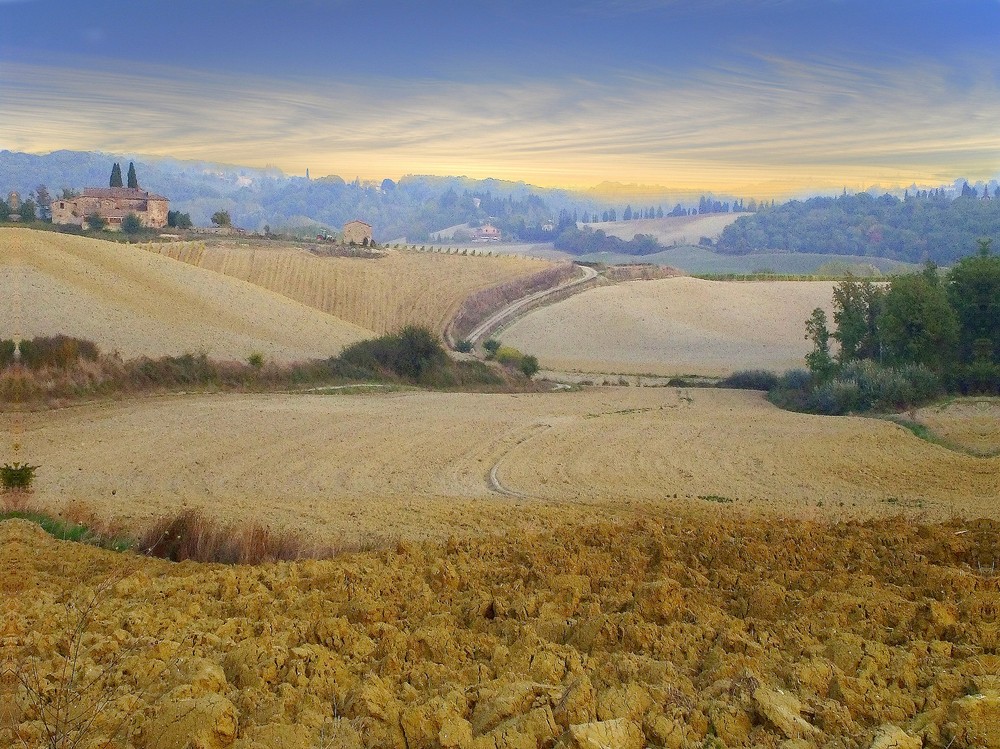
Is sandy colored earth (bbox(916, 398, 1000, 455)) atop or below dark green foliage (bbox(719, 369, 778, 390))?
atop

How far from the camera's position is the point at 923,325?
3141 centimetres

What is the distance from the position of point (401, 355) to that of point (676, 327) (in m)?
34.0

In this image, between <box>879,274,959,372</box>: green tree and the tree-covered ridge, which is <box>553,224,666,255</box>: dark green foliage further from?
<box>879,274,959,372</box>: green tree

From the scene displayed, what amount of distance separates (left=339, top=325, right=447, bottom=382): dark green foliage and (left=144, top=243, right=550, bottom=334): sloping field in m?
19.2

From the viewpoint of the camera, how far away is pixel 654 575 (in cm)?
809

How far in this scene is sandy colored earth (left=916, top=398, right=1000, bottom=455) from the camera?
71.6ft

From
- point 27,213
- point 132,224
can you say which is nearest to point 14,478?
point 132,224

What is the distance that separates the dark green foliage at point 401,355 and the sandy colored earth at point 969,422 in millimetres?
18082

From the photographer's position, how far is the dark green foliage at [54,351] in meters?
25.0

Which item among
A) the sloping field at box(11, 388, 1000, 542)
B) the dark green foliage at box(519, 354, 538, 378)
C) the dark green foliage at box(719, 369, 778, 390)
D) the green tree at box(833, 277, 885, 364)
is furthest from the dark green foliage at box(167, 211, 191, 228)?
the green tree at box(833, 277, 885, 364)

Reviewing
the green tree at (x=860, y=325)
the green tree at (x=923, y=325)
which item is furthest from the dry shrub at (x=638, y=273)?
the green tree at (x=923, y=325)

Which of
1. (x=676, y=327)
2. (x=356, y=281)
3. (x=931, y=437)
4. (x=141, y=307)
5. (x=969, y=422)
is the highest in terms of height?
(x=356, y=281)

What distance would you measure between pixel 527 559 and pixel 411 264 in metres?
65.9

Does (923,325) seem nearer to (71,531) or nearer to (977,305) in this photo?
(977,305)
